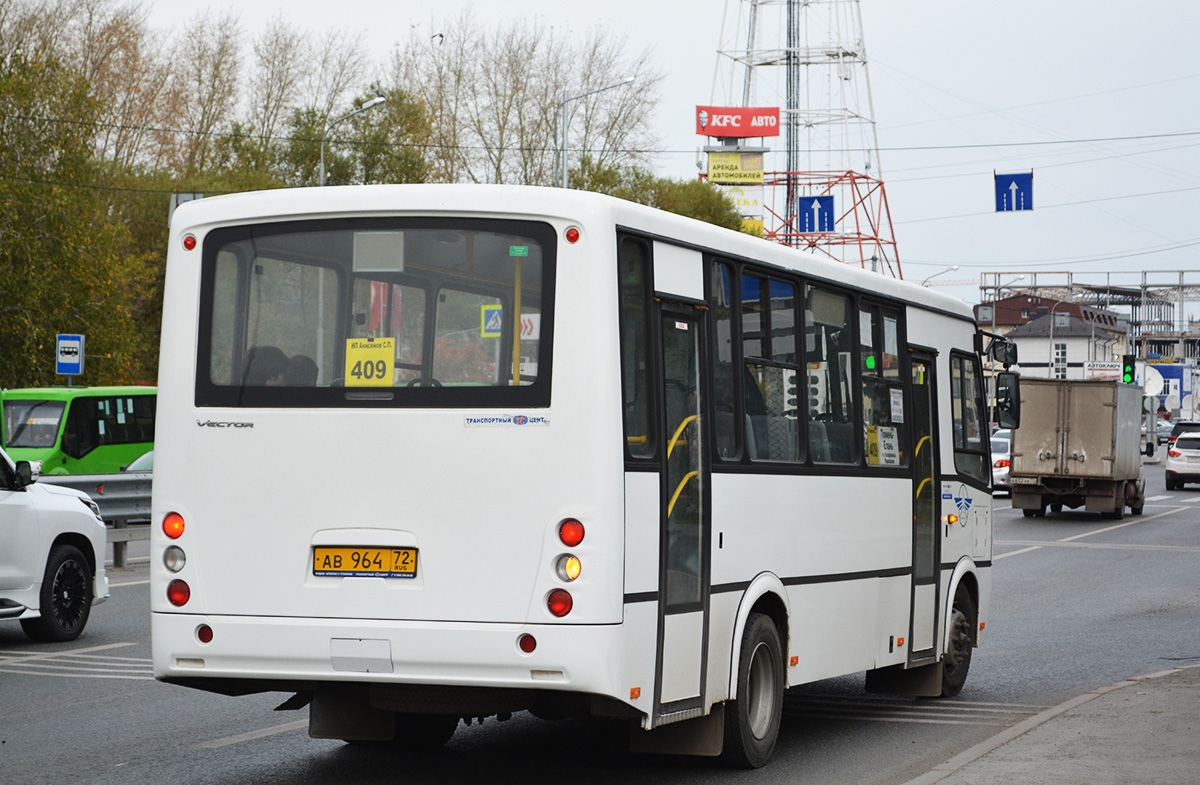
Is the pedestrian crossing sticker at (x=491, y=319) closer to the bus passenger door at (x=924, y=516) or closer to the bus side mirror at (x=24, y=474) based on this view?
the bus passenger door at (x=924, y=516)

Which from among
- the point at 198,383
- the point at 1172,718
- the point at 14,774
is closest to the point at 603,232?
the point at 198,383

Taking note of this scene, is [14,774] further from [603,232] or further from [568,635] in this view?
[603,232]

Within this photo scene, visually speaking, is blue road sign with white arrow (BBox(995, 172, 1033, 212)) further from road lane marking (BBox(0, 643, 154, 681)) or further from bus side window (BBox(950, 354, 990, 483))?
road lane marking (BBox(0, 643, 154, 681))

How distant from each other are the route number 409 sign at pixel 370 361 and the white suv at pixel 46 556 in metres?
6.17

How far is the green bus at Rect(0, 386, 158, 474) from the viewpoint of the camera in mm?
34406

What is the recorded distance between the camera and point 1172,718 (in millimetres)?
9461

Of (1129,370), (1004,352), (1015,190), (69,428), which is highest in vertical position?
(1015,190)

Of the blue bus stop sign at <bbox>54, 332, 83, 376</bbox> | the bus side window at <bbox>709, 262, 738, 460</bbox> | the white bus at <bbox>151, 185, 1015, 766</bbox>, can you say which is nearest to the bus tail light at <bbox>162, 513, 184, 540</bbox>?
the white bus at <bbox>151, 185, 1015, 766</bbox>

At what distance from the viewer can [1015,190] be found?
3988cm

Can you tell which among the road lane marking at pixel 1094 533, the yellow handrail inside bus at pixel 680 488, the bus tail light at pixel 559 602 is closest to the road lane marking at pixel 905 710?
the yellow handrail inside bus at pixel 680 488

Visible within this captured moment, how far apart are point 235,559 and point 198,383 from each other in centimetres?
85

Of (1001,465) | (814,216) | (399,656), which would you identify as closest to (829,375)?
(399,656)

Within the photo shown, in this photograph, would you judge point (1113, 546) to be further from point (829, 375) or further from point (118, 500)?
point (829, 375)

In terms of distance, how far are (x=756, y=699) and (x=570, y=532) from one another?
81.4 inches
